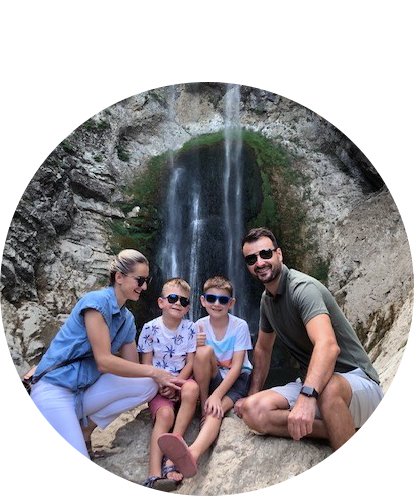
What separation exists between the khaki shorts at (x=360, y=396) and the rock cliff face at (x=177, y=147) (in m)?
8.33

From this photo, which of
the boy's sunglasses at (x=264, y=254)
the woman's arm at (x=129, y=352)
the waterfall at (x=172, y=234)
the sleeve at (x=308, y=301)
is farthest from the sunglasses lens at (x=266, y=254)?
the waterfall at (x=172, y=234)

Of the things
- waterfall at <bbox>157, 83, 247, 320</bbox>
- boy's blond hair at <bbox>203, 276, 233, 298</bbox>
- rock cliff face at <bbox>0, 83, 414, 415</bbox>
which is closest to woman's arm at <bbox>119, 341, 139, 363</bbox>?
boy's blond hair at <bbox>203, 276, 233, 298</bbox>

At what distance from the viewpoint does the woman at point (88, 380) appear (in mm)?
3360

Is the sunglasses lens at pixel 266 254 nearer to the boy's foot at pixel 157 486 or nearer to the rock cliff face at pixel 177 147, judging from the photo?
the boy's foot at pixel 157 486

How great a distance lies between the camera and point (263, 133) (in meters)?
24.9

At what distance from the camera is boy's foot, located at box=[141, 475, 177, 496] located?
3.34m

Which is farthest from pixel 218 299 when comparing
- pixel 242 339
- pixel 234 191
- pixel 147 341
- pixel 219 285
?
pixel 234 191

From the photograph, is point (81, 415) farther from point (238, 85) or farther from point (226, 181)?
point (238, 85)

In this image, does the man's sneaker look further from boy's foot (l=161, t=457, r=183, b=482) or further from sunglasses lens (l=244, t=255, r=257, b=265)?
sunglasses lens (l=244, t=255, r=257, b=265)

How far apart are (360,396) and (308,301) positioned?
71 centimetres

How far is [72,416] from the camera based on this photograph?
3.44 meters

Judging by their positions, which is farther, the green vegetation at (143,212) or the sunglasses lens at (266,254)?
the green vegetation at (143,212)

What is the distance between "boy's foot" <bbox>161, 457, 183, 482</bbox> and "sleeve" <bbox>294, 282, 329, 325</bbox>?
1.33 metres

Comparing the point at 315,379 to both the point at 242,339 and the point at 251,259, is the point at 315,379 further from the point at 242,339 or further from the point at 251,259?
the point at 242,339
